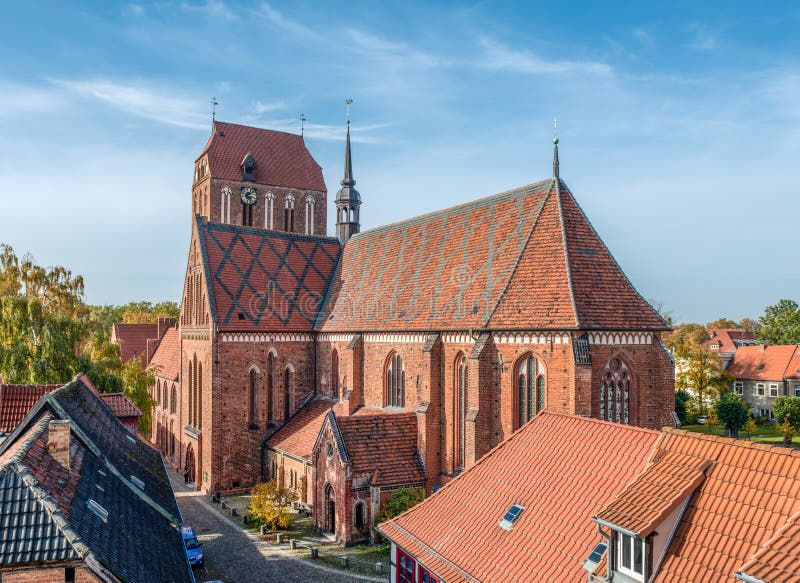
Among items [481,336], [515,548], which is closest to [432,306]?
[481,336]

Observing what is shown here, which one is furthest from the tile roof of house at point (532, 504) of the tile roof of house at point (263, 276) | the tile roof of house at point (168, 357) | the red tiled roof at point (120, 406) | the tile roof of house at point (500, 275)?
the tile roof of house at point (168, 357)

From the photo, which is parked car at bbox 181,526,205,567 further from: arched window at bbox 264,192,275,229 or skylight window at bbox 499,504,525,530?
arched window at bbox 264,192,275,229

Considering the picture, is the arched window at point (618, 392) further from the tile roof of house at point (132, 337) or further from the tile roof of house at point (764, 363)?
the tile roof of house at point (764, 363)

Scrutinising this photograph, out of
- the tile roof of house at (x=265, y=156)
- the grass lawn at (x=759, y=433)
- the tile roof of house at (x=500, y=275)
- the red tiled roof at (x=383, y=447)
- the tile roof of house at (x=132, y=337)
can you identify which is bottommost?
the grass lawn at (x=759, y=433)

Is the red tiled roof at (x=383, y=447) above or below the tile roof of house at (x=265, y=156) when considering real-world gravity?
below

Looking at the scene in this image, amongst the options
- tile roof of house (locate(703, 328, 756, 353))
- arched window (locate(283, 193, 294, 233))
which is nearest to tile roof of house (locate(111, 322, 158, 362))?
arched window (locate(283, 193, 294, 233))

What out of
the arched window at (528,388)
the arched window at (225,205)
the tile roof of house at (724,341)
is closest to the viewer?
the arched window at (528,388)

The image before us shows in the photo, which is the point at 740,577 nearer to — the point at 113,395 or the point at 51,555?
the point at 51,555

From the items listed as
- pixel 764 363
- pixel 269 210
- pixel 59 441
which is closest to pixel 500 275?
pixel 59 441

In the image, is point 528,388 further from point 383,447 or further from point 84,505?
point 84,505
